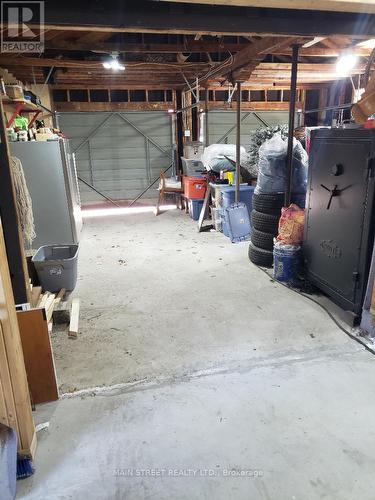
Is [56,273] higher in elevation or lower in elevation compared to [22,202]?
lower

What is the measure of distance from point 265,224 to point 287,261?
0.65 meters

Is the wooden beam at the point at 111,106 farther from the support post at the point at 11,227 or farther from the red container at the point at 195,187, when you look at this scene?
the support post at the point at 11,227

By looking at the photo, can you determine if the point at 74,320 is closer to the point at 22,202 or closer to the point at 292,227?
the point at 22,202

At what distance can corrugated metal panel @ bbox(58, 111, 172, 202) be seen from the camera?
28.1ft

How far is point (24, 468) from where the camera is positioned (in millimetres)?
1649

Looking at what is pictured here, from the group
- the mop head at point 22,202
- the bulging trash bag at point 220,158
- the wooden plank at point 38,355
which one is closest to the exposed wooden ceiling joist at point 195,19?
the mop head at point 22,202

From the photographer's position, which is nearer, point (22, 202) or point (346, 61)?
point (22, 202)

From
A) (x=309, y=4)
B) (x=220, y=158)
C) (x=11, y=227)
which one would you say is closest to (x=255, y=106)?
(x=220, y=158)

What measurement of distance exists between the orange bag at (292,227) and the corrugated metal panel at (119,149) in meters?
5.76

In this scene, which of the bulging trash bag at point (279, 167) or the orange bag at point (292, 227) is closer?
the orange bag at point (292, 227)

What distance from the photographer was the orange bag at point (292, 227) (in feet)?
12.6

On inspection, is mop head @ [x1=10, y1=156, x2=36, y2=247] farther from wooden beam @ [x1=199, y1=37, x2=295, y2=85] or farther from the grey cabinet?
wooden beam @ [x1=199, y1=37, x2=295, y2=85]

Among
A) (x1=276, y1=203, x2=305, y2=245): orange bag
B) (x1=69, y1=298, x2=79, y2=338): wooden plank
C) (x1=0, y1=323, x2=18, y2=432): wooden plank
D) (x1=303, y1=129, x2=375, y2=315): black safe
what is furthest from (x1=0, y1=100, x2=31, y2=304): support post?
(x1=276, y1=203, x2=305, y2=245): orange bag

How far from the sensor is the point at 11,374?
1.59 m
